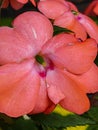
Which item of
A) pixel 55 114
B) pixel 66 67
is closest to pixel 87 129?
pixel 55 114

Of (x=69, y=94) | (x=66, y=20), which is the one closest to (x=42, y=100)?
(x=69, y=94)

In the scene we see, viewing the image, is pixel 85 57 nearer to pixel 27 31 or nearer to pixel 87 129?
pixel 27 31

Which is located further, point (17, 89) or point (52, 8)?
point (52, 8)

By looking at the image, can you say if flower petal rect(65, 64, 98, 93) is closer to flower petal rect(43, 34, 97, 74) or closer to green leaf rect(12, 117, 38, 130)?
flower petal rect(43, 34, 97, 74)

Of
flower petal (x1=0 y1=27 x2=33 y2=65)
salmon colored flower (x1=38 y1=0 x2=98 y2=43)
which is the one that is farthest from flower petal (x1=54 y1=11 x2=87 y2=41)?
flower petal (x1=0 y1=27 x2=33 y2=65)

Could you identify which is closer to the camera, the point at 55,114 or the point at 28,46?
the point at 28,46

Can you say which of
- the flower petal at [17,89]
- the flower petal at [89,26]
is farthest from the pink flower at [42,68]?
the flower petal at [89,26]

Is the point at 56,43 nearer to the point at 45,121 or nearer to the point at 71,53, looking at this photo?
the point at 71,53

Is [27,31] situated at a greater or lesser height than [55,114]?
greater
